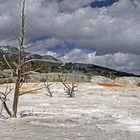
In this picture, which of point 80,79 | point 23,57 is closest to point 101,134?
point 23,57

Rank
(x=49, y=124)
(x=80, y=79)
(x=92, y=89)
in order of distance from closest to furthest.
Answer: (x=49, y=124) < (x=92, y=89) < (x=80, y=79)

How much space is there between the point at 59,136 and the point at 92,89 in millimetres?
27348

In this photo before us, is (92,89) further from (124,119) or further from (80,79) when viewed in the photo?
(80,79)

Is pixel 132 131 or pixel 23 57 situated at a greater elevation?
pixel 23 57

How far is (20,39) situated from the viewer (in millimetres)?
15984

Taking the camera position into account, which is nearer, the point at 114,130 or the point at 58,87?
the point at 114,130

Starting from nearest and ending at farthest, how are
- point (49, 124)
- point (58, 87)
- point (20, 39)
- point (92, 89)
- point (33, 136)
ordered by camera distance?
point (33, 136) < point (49, 124) < point (20, 39) < point (92, 89) < point (58, 87)

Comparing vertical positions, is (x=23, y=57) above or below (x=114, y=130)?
above

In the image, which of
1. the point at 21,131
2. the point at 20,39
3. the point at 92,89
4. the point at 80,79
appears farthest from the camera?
the point at 80,79

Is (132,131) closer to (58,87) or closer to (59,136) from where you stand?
(59,136)

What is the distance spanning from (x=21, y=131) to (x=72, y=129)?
171cm

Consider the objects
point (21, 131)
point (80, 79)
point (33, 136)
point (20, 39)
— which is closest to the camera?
point (33, 136)

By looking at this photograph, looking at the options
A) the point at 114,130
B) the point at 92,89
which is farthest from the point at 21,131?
the point at 92,89

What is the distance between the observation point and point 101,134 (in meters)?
12.3
